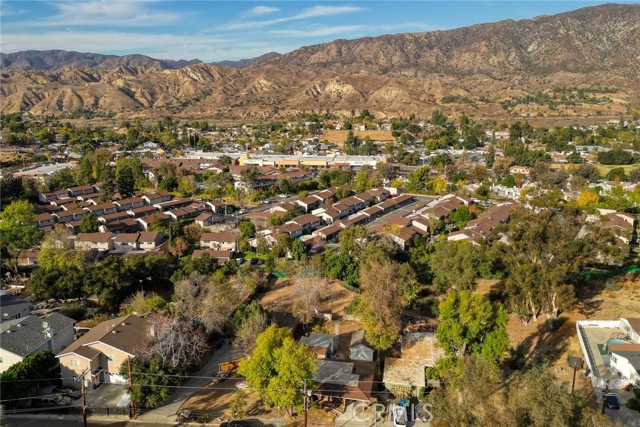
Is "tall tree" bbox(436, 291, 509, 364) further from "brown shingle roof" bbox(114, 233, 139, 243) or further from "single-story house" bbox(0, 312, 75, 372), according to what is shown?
"brown shingle roof" bbox(114, 233, 139, 243)

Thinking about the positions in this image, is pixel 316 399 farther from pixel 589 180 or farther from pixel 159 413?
pixel 589 180

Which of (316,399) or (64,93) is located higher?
(64,93)

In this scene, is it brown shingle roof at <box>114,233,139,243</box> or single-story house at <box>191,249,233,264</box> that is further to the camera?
brown shingle roof at <box>114,233,139,243</box>

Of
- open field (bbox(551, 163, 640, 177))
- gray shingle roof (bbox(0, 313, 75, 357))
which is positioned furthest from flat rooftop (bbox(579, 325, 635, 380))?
open field (bbox(551, 163, 640, 177))

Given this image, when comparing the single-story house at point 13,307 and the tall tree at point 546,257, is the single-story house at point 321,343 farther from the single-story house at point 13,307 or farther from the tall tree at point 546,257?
the single-story house at point 13,307

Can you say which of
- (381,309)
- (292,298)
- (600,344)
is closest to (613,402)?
(600,344)

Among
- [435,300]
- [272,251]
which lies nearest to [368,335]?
[435,300]

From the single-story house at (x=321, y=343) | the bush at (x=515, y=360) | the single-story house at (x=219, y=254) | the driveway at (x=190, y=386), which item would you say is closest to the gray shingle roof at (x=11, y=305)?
the single-story house at (x=219, y=254)
